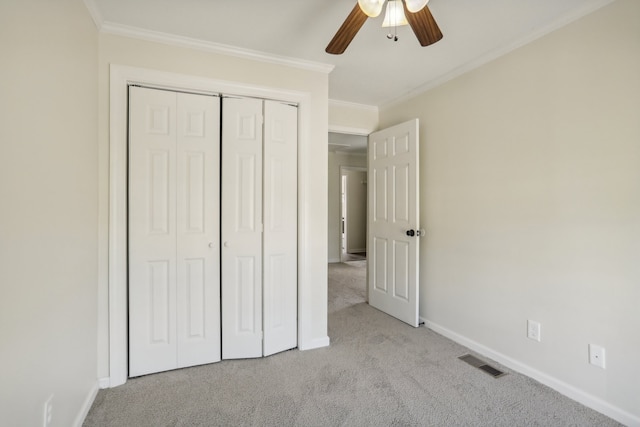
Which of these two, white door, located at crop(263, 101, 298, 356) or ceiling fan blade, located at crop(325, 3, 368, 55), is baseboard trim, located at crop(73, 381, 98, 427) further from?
ceiling fan blade, located at crop(325, 3, 368, 55)

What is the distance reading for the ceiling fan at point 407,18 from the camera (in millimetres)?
1467

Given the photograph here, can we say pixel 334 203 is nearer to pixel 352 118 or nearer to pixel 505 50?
pixel 352 118

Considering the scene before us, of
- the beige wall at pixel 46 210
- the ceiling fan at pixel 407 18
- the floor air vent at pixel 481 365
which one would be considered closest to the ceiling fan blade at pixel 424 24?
the ceiling fan at pixel 407 18

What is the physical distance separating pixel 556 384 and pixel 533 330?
1.11 feet

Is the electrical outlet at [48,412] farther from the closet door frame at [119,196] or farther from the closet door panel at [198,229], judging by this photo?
the closet door panel at [198,229]

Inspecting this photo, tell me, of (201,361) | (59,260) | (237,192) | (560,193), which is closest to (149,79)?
(237,192)

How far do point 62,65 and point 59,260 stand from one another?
929 mm

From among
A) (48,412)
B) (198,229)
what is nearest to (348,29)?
(198,229)

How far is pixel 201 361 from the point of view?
2.32 m

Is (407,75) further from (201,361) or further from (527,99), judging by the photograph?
(201,361)

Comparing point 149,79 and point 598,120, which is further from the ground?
point 149,79

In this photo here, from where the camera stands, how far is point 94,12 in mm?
1871

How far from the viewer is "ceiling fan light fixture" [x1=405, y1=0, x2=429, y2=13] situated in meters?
1.41

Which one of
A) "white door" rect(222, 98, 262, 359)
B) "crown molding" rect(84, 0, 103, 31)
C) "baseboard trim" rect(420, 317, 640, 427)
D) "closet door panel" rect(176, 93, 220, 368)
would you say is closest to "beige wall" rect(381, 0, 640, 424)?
"baseboard trim" rect(420, 317, 640, 427)
